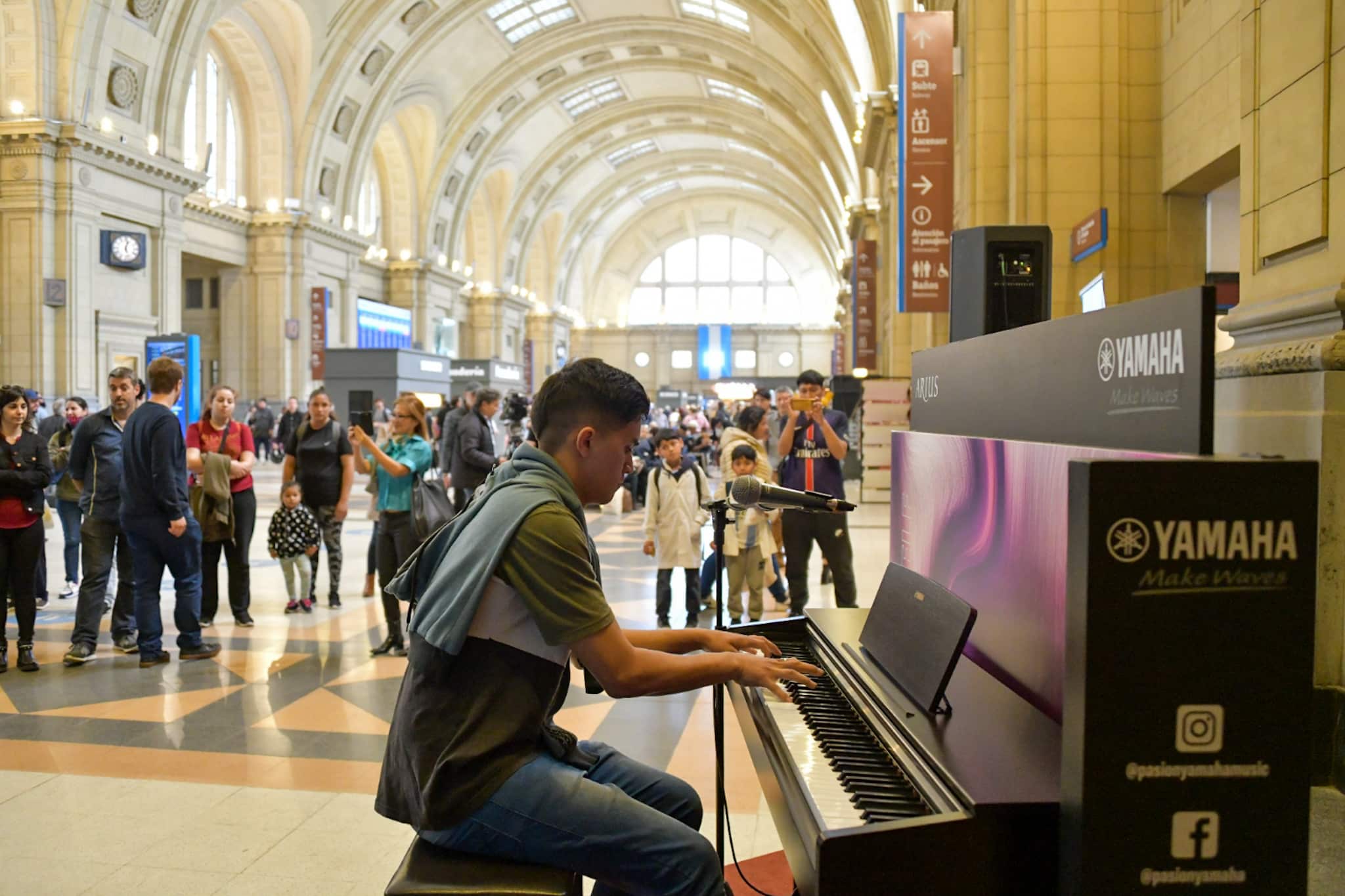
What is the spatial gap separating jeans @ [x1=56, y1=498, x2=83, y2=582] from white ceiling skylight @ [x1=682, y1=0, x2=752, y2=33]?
86.6ft

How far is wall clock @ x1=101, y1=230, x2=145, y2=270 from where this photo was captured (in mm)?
20156

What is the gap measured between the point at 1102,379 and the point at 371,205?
3600cm

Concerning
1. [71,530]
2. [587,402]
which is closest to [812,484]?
[587,402]

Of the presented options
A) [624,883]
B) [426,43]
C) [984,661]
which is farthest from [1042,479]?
[426,43]

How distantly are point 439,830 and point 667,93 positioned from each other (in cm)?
4313

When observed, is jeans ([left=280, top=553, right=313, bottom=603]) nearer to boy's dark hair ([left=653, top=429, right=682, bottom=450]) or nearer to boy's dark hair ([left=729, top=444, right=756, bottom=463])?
boy's dark hair ([left=653, top=429, right=682, bottom=450])

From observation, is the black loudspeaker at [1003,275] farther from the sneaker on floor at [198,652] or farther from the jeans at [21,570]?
the jeans at [21,570]

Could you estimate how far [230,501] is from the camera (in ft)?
23.4

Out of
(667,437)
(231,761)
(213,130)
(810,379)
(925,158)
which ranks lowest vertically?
(231,761)

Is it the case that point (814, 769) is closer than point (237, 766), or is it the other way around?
point (814, 769)

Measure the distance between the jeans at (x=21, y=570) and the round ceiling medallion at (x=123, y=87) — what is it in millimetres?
17503

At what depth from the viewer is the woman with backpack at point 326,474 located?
7.92 metres

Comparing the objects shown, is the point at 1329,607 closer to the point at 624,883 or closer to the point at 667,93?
the point at 624,883

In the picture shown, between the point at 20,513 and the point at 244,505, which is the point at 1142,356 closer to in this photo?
the point at 20,513
